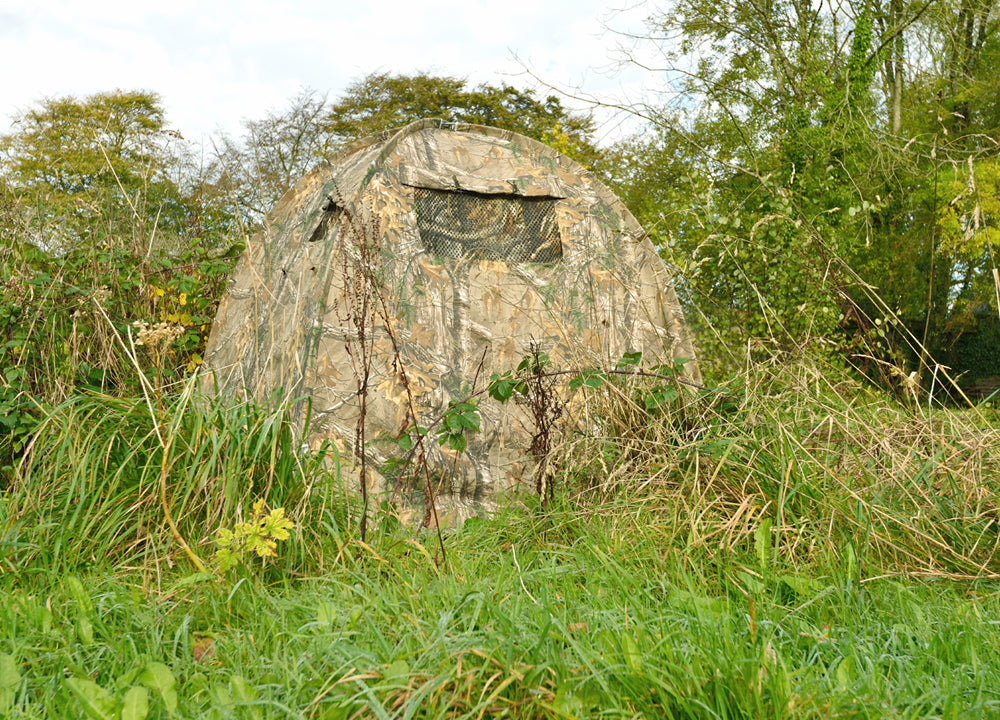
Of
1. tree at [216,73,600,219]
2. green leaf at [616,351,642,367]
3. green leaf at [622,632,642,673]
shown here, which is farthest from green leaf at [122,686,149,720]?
tree at [216,73,600,219]

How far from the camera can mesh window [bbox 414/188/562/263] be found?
12.5 feet

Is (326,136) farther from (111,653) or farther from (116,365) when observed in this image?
(111,653)

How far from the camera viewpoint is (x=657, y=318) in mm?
4047

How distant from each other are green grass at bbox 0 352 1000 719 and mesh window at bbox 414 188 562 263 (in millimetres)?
1199

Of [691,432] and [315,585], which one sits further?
[691,432]

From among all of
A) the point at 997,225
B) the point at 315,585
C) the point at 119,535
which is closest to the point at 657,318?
the point at 315,585

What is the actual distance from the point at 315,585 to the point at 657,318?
99.3 inches

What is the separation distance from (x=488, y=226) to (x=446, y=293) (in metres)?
0.53

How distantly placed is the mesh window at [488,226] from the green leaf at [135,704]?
8.42 ft

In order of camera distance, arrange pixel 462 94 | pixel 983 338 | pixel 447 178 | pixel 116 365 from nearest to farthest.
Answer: pixel 116 365 < pixel 447 178 < pixel 983 338 < pixel 462 94

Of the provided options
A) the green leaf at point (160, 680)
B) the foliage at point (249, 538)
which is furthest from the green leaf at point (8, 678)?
the foliage at point (249, 538)

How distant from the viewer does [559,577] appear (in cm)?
220

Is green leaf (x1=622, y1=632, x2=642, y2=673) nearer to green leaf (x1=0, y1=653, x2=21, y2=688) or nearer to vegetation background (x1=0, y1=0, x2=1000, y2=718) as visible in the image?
vegetation background (x1=0, y1=0, x2=1000, y2=718)

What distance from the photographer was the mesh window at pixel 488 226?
380 centimetres
